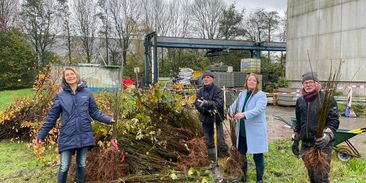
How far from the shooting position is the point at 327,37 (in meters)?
14.8

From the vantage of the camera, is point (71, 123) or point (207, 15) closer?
point (71, 123)

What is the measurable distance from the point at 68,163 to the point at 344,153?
425 cm

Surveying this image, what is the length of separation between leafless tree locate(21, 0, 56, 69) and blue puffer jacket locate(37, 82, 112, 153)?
29.0m

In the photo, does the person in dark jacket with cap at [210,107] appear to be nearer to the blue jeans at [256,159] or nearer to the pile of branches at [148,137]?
the pile of branches at [148,137]

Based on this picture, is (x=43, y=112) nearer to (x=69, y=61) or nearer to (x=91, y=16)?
(x=69, y=61)

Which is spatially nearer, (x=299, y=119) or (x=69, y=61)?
(x=299, y=119)

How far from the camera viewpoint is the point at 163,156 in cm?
452

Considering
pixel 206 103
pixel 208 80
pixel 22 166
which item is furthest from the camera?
pixel 22 166

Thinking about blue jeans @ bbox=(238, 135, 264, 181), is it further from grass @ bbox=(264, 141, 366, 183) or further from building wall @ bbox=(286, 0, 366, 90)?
building wall @ bbox=(286, 0, 366, 90)

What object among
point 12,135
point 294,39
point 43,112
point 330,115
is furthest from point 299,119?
point 294,39

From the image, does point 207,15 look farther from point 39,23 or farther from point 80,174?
point 80,174

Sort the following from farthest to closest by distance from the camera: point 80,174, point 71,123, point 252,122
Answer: point 252,122
point 80,174
point 71,123

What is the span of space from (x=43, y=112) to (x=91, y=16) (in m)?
31.9

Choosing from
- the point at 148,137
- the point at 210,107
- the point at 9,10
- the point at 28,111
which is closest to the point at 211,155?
the point at 210,107
